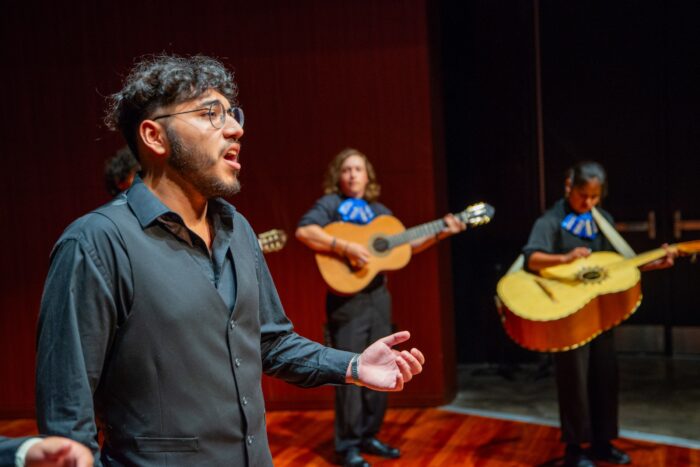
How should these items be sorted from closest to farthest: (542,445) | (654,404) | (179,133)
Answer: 1. (179,133)
2. (542,445)
3. (654,404)

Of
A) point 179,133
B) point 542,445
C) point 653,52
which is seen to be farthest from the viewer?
point 653,52

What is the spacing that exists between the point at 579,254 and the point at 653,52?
10.2 ft

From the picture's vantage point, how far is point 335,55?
5.18m

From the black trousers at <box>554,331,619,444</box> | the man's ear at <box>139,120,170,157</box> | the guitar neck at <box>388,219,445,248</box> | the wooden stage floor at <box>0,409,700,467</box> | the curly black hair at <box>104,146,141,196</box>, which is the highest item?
the man's ear at <box>139,120,170,157</box>

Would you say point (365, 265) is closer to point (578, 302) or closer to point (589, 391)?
point (578, 302)

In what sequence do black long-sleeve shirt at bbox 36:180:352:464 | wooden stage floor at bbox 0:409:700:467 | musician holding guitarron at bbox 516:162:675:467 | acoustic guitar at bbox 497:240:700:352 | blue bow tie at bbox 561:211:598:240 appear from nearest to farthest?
black long-sleeve shirt at bbox 36:180:352:464, acoustic guitar at bbox 497:240:700:352, musician holding guitarron at bbox 516:162:675:467, blue bow tie at bbox 561:211:598:240, wooden stage floor at bbox 0:409:700:467

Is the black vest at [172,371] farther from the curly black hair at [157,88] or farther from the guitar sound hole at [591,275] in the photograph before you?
the guitar sound hole at [591,275]

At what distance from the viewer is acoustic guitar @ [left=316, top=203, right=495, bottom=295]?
4188 mm

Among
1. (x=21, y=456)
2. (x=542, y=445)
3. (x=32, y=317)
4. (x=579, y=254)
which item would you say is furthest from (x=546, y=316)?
(x=32, y=317)

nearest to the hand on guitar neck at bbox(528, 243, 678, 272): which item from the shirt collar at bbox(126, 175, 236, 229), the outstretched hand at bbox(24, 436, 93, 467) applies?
the shirt collar at bbox(126, 175, 236, 229)

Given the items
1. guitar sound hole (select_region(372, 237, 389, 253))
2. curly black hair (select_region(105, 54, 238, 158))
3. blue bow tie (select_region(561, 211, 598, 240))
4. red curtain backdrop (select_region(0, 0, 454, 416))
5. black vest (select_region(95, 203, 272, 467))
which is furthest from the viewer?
red curtain backdrop (select_region(0, 0, 454, 416))

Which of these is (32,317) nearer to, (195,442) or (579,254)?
Result: (579,254)

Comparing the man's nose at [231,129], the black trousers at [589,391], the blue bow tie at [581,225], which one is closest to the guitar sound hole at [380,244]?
the blue bow tie at [581,225]

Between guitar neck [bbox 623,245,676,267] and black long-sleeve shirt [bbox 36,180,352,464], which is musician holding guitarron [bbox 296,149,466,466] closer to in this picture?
guitar neck [bbox 623,245,676,267]
